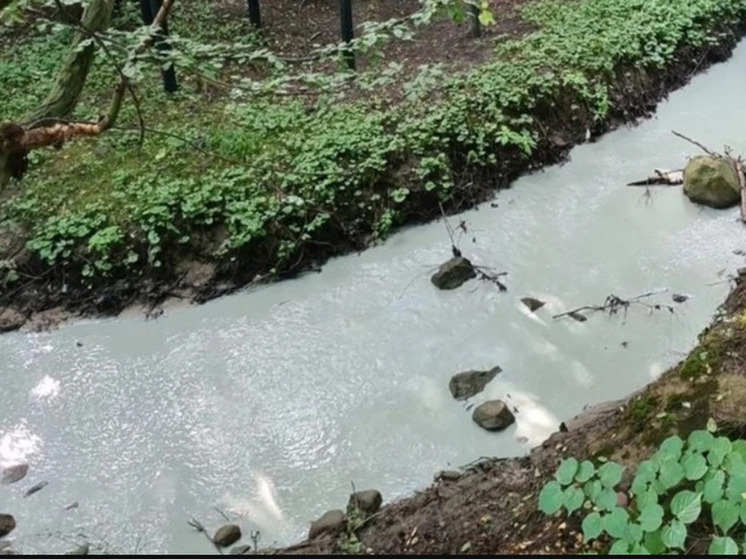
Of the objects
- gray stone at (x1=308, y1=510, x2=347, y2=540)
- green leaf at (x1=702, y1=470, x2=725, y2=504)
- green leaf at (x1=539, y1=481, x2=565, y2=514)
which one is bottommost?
gray stone at (x1=308, y1=510, x2=347, y2=540)

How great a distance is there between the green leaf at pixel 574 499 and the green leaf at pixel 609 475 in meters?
0.07

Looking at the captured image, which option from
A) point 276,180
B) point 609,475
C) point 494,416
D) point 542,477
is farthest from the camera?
point 276,180

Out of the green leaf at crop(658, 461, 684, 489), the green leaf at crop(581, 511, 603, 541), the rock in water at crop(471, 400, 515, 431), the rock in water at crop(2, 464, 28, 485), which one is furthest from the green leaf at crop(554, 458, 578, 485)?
the rock in water at crop(2, 464, 28, 485)

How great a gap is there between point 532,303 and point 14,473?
9.11 ft

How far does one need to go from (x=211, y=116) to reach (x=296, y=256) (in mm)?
1717

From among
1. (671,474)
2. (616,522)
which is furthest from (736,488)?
(616,522)

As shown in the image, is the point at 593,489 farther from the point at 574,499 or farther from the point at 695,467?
the point at 695,467

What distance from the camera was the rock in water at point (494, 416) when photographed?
328cm

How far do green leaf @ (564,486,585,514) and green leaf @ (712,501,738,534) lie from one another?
0.34m

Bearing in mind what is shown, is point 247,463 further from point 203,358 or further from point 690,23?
point 690,23

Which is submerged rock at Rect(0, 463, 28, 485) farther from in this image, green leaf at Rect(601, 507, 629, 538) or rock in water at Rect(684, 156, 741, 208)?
rock in water at Rect(684, 156, 741, 208)

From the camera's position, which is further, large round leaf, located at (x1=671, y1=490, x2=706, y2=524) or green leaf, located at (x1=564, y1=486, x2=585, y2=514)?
green leaf, located at (x1=564, y1=486, x2=585, y2=514)

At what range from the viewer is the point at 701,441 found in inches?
75.9

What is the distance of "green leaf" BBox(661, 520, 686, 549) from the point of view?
1746 mm
